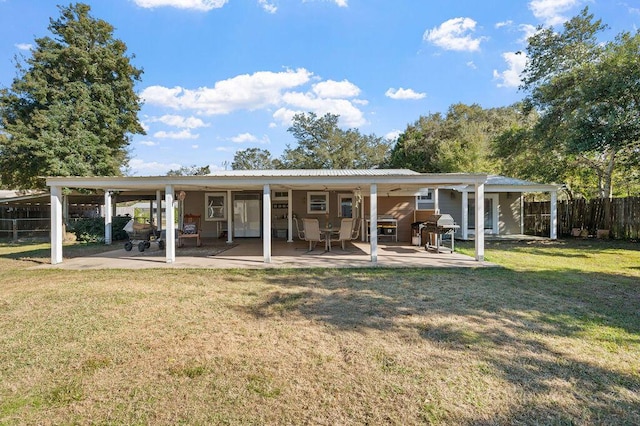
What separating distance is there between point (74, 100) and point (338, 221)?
13.2 m

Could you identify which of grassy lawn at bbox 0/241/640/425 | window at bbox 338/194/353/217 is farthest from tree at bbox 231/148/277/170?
grassy lawn at bbox 0/241/640/425

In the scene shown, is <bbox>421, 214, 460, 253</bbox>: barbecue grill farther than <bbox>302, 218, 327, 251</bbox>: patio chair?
No

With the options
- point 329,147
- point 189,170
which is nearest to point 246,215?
point 329,147

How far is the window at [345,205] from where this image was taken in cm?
1516

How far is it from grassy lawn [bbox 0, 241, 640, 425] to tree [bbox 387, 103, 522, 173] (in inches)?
773

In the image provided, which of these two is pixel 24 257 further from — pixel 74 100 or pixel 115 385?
pixel 115 385

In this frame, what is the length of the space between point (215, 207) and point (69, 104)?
7931 mm

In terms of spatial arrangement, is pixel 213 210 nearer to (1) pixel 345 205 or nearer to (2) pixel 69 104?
(1) pixel 345 205

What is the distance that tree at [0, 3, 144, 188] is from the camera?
1441cm

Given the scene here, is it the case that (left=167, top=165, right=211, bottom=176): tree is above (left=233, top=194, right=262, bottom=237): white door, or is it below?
above

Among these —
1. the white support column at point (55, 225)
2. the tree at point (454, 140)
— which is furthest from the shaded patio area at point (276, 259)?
the tree at point (454, 140)

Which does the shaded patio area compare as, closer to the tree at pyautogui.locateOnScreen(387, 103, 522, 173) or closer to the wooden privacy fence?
the wooden privacy fence

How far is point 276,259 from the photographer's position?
9180 mm

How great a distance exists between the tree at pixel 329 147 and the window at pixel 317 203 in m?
17.7
